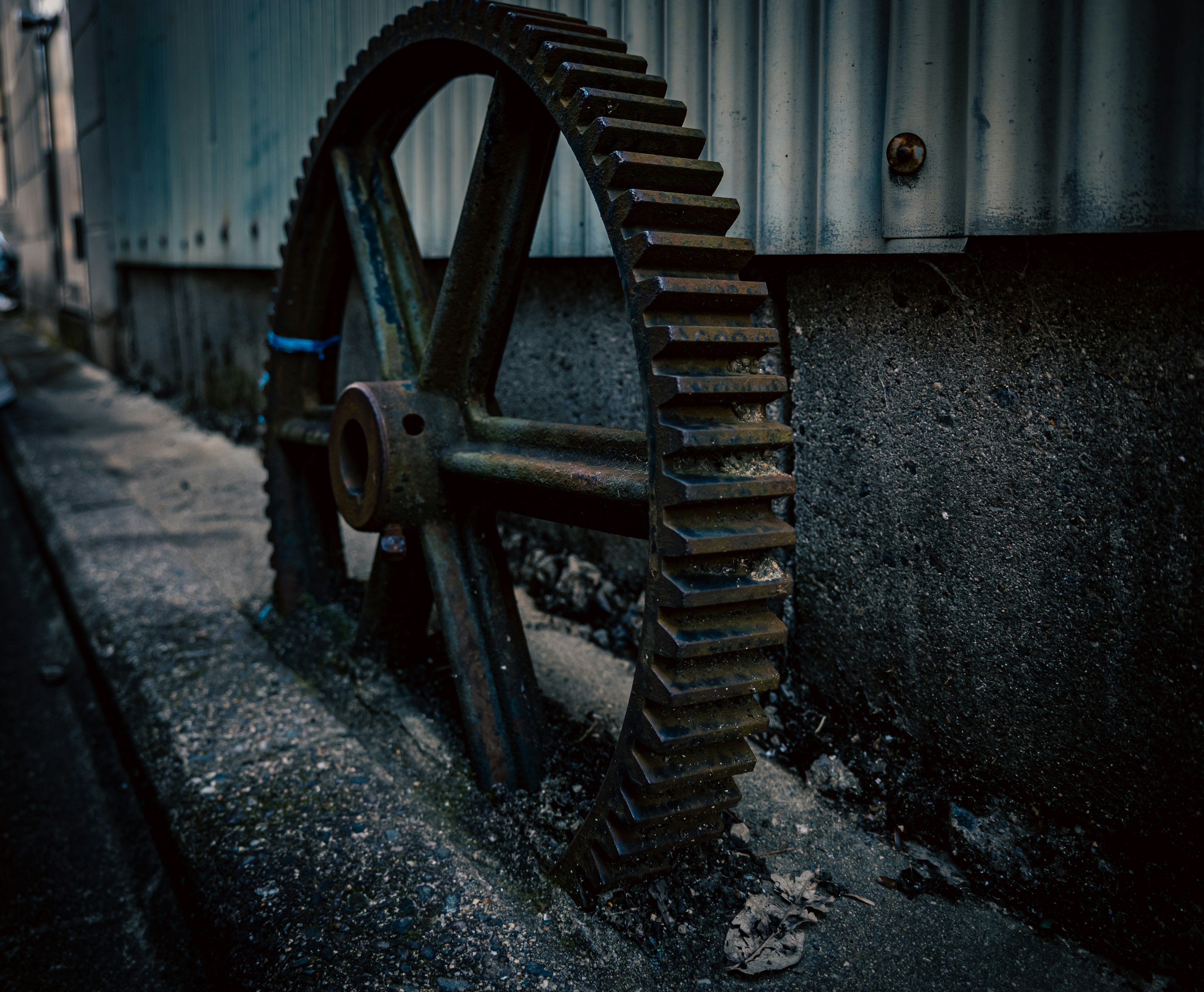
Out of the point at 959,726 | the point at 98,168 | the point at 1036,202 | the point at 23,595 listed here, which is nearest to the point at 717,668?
the point at 959,726

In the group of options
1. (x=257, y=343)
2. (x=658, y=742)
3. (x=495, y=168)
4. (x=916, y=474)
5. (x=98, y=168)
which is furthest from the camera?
(x=98, y=168)

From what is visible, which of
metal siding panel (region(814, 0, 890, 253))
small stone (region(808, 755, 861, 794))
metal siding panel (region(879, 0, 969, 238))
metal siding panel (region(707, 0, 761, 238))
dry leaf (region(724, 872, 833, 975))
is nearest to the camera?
dry leaf (region(724, 872, 833, 975))

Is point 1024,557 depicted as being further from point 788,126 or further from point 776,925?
point 788,126

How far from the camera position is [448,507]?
1999 mm

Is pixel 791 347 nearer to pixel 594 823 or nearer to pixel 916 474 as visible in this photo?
pixel 916 474

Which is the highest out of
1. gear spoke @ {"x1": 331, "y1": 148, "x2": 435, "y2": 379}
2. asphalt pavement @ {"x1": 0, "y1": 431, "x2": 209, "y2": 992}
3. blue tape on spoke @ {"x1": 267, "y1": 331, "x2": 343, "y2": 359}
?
gear spoke @ {"x1": 331, "y1": 148, "x2": 435, "y2": 379}

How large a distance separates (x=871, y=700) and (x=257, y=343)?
4.69 m

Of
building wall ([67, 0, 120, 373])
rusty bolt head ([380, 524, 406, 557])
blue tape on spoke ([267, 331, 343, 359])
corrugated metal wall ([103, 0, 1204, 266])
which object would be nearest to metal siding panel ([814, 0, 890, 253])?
corrugated metal wall ([103, 0, 1204, 266])

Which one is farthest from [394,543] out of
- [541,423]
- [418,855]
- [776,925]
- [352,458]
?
[776,925]

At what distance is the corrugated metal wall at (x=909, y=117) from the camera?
145 cm

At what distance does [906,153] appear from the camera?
5.87 feet

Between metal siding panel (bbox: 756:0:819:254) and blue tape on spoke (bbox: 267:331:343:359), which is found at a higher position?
metal siding panel (bbox: 756:0:819:254)

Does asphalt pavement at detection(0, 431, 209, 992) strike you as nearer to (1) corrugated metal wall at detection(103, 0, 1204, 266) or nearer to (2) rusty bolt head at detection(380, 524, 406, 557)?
(2) rusty bolt head at detection(380, 524, 406, 557)

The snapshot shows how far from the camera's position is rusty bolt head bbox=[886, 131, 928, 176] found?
1.77 meters
